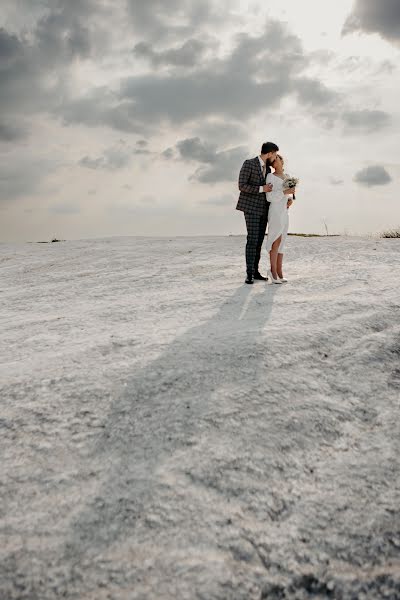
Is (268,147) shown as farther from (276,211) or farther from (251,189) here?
(276,211)

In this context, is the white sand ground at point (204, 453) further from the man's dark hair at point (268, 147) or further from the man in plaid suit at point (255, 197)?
the man's dark hair at point (268, 147)

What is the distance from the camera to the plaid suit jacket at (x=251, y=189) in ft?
22.2

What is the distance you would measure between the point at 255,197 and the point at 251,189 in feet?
0.54

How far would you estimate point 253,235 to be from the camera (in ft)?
22.9

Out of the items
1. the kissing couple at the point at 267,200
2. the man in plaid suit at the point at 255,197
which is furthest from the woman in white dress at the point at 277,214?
the man in plaid suit at the point at 255,197

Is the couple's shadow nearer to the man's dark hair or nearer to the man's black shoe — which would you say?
the man's black shoe

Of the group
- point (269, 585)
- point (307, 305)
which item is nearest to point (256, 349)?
point (307, 305)

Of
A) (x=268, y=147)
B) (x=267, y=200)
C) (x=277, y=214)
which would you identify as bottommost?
(x=277, y=214)

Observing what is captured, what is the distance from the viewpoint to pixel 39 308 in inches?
247

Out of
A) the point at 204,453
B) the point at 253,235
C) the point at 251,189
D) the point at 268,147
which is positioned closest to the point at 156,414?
the point at 204,453

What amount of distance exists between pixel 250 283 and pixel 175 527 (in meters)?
4.99

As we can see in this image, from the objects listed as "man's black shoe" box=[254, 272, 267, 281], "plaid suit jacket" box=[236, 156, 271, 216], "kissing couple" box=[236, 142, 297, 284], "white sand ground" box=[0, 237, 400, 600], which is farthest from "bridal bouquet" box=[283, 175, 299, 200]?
"white sand ground" box=[0, 237, 400, 600]

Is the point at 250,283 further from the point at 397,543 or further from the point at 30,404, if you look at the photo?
the point at 397,543

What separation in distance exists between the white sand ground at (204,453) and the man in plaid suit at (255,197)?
1.60 m
